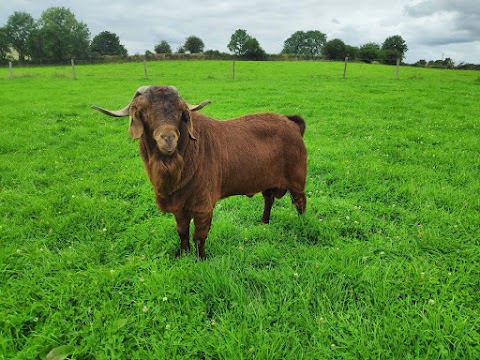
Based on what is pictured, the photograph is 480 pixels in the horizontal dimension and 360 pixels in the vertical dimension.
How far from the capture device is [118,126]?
11164mm

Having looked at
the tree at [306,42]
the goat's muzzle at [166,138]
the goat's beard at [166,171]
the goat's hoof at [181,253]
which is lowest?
the goat's hoof at [181,253]

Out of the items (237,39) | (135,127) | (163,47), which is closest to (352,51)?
(237,39)

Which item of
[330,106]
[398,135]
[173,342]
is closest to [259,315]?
[173,342]

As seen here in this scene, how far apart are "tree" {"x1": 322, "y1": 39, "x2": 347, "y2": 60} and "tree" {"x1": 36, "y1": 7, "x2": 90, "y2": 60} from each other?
6094cm

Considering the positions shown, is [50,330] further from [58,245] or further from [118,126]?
[118,126]

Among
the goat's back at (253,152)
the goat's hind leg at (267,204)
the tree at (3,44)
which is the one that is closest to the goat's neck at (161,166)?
the goat's back at (253,152)

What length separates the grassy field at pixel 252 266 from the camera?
9.39 feet

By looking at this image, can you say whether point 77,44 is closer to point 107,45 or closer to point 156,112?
point 107,45

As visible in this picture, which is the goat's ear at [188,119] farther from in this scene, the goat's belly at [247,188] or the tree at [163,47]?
the tree at [163,47]

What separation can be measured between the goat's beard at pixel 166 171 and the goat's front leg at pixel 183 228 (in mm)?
480

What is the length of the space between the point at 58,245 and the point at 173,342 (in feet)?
8.76

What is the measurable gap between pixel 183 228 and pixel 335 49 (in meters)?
81.3

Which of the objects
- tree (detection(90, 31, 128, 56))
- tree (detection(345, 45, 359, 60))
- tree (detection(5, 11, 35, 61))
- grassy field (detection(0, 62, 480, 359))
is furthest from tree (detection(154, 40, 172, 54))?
grassy field (detection(0, 62, 480, 359))

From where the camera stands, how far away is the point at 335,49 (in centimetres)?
7475
